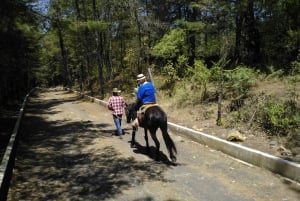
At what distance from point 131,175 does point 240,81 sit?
6.83 meters

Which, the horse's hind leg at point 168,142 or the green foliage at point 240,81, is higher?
the green foliage at point 240,81

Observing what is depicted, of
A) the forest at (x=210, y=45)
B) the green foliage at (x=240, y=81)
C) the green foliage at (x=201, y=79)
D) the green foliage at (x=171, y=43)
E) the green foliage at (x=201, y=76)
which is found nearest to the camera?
the forest at (x=210, y=45)

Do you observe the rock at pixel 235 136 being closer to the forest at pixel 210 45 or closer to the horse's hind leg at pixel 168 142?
the forest at pixel 210 45

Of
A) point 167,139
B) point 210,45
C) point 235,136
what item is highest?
point 210,45

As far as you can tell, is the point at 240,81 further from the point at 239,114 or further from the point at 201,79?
the point at 201,79

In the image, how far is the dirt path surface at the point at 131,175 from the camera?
6.45 meters

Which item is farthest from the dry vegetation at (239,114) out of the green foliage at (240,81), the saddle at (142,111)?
the saddle at (142,111)

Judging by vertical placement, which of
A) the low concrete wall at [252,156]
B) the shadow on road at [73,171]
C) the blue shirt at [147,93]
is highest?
the blue shirt at [147,93]

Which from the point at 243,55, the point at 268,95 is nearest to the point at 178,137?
the point at 268,95

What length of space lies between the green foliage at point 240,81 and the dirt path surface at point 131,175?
302 centimetres

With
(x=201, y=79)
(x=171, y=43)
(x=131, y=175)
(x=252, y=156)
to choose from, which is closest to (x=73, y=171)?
(x=131, y=175)

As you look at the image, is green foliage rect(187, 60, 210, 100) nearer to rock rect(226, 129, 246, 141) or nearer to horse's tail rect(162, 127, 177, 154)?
rock rect(226, 129, 246, 141)

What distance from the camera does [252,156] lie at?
7.96 meters

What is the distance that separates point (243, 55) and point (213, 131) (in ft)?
33.5
